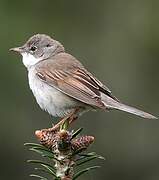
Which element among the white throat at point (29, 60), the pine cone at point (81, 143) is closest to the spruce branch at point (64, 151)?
the pine cone at point (81, 143)

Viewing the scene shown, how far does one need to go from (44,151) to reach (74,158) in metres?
0.18

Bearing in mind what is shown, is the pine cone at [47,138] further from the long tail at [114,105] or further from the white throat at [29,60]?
the white throat at [29,60]

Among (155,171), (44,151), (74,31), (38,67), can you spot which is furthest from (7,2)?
(44,151)

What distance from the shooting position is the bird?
6.99 meters

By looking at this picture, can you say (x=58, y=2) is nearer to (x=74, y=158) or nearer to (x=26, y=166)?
(x=26, y=166)

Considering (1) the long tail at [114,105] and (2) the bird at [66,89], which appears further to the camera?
(2) the bird at [66,89]

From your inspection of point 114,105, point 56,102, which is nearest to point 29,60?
point 56,102

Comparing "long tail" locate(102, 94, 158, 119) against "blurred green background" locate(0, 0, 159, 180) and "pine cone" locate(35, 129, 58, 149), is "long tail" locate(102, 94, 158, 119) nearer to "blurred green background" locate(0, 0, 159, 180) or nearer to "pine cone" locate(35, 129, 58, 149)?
"pine cone" locate(35, 129, 58, 149)

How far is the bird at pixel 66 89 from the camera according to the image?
6.99 metres

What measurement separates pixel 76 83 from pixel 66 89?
129 mm

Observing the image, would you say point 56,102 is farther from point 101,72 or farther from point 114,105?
point 101,72

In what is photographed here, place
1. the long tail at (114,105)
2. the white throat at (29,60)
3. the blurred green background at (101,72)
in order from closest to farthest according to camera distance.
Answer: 1. the long tail at (114,105)
2. the white throat at (29,60)
3. the blurred green background at (101,72)

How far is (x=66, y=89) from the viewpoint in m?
7.32

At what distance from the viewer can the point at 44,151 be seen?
4.98m
